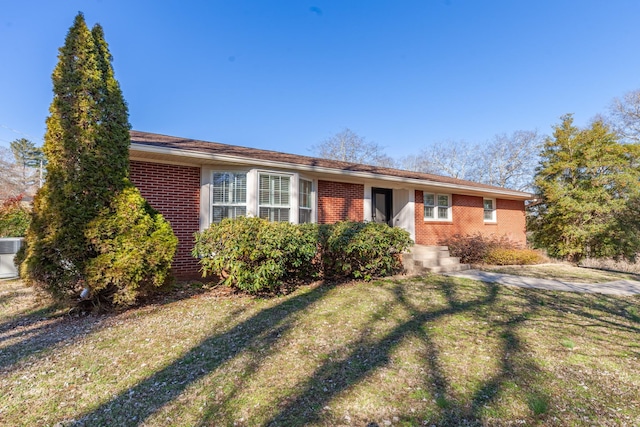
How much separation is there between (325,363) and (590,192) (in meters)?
15.5

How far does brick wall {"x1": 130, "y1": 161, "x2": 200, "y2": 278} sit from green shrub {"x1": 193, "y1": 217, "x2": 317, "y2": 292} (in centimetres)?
200

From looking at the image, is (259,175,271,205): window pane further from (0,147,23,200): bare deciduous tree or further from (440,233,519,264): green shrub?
(0,147,23,200): bare deciduous tree

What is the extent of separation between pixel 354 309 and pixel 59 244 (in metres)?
4.56

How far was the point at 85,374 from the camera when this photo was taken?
10.2ft

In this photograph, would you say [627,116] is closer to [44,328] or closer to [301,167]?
[301,167]

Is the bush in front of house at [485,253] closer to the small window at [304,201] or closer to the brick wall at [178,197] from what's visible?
the small window at [304,201]

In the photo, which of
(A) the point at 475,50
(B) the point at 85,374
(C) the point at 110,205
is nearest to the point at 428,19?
(A) the point at 475,50

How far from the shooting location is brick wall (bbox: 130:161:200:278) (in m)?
6.93

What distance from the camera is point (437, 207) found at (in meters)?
11.9

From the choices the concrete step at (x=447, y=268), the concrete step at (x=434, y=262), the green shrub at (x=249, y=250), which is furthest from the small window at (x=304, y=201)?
the concrete step at (x=447, y=268)

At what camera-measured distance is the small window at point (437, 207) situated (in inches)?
459

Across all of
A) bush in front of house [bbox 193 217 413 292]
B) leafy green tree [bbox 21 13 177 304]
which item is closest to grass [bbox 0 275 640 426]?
bush in front of house [bbox 193 217 413 292]

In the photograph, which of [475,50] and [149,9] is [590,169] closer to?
[475,50]

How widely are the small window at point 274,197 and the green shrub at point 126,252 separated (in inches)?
113
